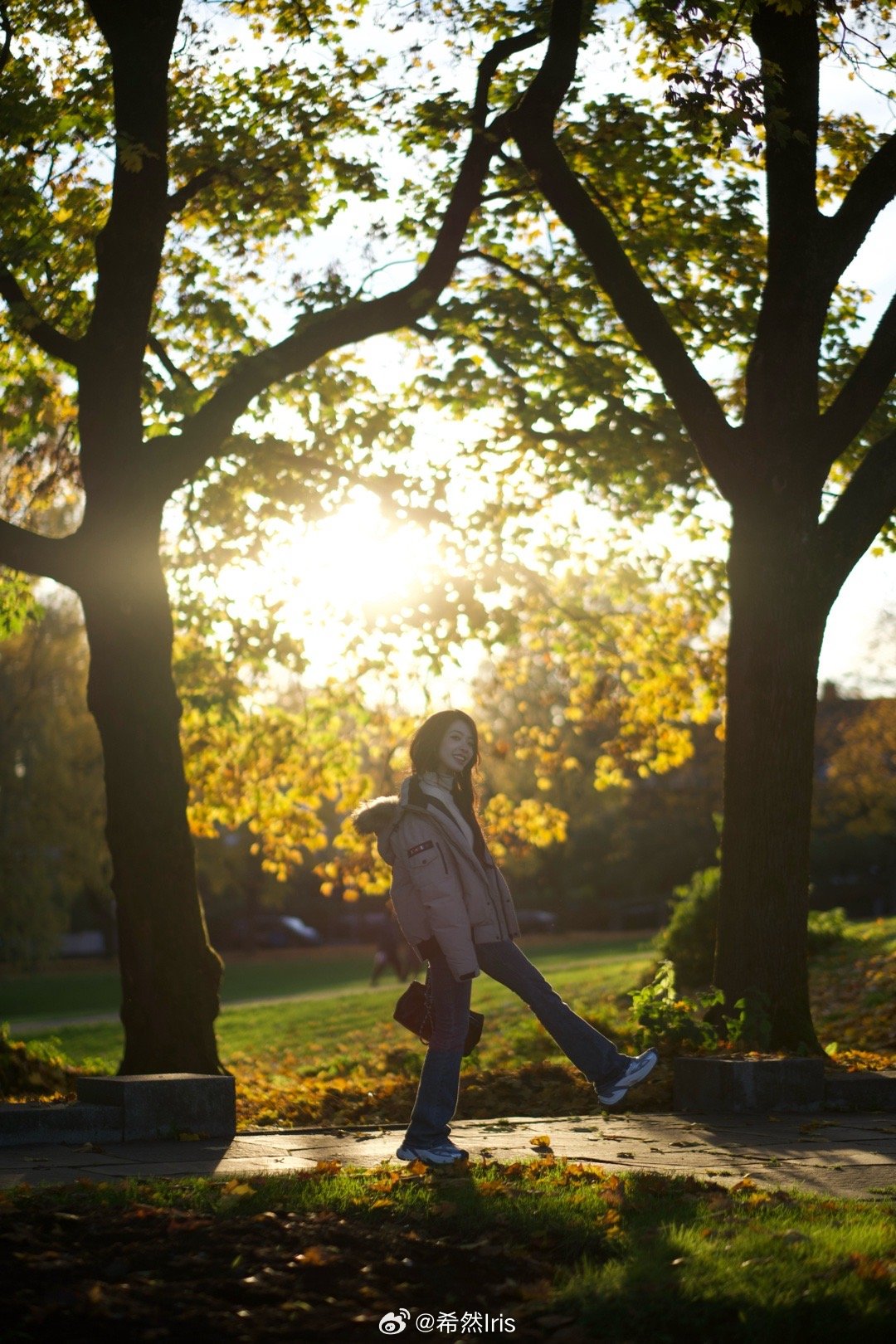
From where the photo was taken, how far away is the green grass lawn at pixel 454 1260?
387 centimetres

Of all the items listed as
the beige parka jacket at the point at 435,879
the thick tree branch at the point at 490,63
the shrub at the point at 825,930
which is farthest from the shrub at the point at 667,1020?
the shrub at the point at 825,930

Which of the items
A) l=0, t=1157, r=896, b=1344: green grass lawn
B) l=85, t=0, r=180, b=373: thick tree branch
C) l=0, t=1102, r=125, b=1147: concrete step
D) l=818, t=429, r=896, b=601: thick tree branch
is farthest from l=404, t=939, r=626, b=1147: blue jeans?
l=85, t=0, r=180, b=373: thick tree branch

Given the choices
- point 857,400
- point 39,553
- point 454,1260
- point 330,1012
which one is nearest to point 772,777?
point 857,400

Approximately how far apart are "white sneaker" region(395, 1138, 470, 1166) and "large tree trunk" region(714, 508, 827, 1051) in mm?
3994

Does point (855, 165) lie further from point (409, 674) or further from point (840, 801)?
point (840, 801)

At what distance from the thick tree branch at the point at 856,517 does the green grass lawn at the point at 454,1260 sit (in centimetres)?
547

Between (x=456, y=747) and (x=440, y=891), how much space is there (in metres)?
0.67

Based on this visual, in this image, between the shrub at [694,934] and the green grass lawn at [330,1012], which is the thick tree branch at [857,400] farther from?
the shrub at [694,934]

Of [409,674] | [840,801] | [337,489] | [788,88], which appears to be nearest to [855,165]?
[788,88]

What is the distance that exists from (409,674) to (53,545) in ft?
20.5

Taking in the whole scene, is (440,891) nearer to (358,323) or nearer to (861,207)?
(358,323)

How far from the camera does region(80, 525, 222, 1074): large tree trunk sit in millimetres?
9945

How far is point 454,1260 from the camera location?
4.50 m

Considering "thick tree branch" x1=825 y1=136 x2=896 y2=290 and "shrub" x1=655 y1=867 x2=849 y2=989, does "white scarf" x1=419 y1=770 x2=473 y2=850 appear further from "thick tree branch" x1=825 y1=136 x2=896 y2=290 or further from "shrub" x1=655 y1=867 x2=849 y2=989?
"shrub" x1=655 y1=867 x2=849 y2=989
